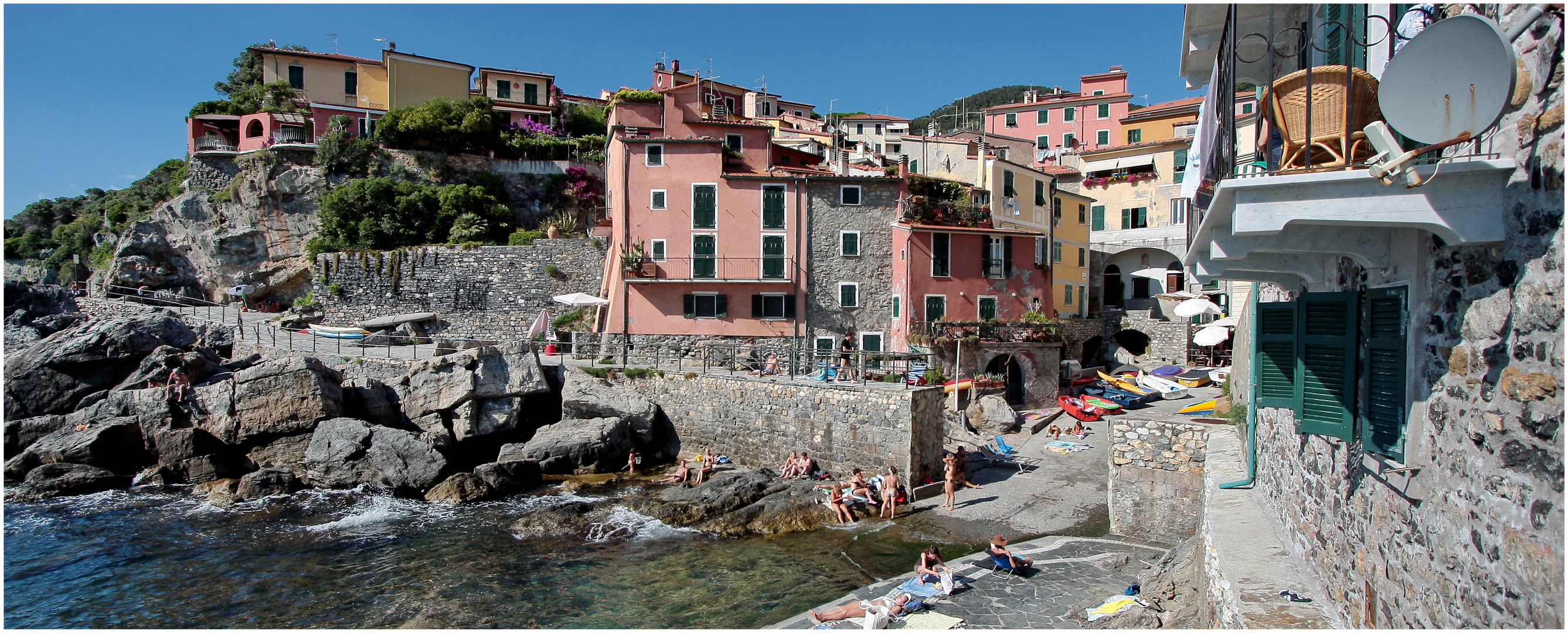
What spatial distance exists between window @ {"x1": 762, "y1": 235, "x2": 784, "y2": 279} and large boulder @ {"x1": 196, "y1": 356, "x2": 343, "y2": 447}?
13.6 meters

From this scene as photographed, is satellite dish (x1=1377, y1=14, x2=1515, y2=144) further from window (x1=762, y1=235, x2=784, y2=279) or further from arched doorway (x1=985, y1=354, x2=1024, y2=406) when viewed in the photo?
window (x1=762, y1=235, x2=784, y2=279)

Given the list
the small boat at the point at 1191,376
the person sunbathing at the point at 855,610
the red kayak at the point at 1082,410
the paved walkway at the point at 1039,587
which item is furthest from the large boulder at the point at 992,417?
the person sunbathing at the point at 855,610

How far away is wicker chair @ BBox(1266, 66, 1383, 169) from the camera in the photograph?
4.33 m

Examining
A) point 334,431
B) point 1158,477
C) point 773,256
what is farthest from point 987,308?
point 334,431

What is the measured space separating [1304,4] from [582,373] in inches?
821

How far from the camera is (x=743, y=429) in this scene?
20781 mm

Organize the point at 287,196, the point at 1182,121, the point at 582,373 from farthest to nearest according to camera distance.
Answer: the point at 1182,121 → the point at 287,196 → the point at 582,373

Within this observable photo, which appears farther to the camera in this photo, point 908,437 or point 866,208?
point 866,208

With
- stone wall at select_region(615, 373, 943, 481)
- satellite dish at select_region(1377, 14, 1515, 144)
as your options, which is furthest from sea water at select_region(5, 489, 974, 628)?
satellite dish at select_region(1377, 14, 1515, 144)

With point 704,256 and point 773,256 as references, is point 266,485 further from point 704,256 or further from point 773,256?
point 773,256

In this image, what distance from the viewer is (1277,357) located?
5.94 metres

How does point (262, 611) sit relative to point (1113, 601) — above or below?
below

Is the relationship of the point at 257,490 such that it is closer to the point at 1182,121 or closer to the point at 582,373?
the point at 582,373

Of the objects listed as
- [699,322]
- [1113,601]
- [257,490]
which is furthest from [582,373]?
[1113,601]
